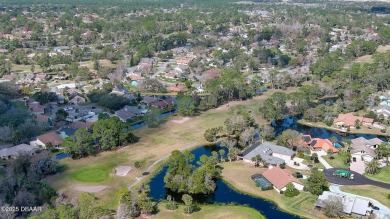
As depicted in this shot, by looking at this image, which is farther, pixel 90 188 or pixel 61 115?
pixel 61 115

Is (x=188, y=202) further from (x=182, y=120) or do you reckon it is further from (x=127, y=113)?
(x=127, y=113)

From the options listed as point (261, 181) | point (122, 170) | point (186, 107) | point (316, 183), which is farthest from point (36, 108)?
point (316, 183)

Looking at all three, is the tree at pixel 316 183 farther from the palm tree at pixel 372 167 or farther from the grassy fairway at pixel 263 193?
the palm tree at pixel 372 167

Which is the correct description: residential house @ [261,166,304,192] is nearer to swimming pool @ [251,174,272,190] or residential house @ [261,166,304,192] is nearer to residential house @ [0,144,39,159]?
swimming pool @ [251,174,272,190]

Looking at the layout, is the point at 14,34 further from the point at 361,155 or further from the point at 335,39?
the point at 361,155

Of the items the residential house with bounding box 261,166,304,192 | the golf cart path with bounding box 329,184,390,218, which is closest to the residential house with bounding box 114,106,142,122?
the residential house with bounding box 261,166,304,192

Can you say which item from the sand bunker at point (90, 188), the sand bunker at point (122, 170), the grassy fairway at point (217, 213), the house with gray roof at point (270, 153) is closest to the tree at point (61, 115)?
the sand bunker at point (122, 170)

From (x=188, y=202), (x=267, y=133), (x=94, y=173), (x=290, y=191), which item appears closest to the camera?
(x=188, y=202)
